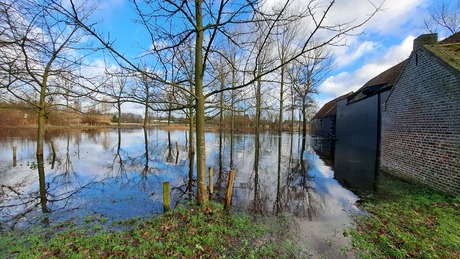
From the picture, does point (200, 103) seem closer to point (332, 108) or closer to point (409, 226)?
point (409, 226)

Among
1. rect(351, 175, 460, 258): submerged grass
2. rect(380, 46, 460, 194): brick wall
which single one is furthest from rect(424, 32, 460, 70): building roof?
rect(351, 175, 460, 258): submerged grass

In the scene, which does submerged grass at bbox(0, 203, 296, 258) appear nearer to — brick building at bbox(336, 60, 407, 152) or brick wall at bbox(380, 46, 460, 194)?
brick wall at bbox(380, 46, 460, 194)

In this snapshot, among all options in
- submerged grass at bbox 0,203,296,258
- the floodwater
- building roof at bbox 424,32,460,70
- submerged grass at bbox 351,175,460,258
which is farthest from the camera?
building roof at bbox 424,32,460,70

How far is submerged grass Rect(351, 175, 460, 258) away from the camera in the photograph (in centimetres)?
328

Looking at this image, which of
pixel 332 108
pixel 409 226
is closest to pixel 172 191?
pixel 409 226

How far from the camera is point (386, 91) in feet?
48.1

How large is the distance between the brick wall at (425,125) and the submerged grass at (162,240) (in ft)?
17.9

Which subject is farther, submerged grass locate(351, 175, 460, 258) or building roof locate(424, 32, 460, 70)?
building roof locate(424, 32, 460, 70)

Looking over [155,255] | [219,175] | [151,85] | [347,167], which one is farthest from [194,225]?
[347,167]

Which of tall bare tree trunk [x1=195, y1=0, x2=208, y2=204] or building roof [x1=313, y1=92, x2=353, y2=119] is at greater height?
building roof [x1=313, y1=92, x2=353, y2=119]

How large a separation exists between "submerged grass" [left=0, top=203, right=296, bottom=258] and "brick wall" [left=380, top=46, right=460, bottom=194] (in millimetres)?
5454

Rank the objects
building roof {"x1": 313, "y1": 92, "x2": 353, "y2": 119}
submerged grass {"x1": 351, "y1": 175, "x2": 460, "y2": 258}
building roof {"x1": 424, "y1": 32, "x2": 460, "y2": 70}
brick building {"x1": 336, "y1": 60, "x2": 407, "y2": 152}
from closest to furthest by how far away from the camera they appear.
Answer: submerged grass {"x1": 351, "y1": 175, "x2": 460, "y2": 258}
building roof {"x1": 424, "y1": 32, "x2": 460, "y2": 70}
brick building {"x1": 336, "y1": 60, "x2": 407, "y2": 152}
building roof {"x1": 313, "y1": 92, "x2": 353, "y2": 119}

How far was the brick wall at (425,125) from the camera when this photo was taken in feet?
19.2

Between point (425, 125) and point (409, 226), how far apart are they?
188 inches
